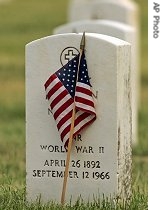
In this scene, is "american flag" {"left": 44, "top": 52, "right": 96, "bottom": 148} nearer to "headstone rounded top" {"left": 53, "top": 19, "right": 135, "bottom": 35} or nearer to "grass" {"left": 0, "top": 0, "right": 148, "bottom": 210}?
"grass" {"left": 0, "top": 0, "right": 148, "bottom": 210}

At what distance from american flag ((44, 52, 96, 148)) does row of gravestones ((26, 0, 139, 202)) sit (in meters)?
0.05

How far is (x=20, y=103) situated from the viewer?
2041 centimetres

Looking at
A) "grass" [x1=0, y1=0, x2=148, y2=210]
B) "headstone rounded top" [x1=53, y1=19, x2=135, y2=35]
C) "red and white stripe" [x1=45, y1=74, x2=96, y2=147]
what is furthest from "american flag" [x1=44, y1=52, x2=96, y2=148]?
"headstone rounded top" [x1=53, y1=19, x2=135, y2=35]

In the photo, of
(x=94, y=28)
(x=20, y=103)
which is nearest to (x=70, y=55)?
(x=94, y=28)

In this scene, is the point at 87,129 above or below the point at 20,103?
below

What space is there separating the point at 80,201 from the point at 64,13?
35.9 meters

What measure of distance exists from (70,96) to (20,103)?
1181cm

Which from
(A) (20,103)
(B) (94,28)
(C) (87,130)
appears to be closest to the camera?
(C) (87,130)

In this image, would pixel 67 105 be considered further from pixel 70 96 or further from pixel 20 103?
pixel 20 103

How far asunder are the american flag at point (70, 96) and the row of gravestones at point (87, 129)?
5cm

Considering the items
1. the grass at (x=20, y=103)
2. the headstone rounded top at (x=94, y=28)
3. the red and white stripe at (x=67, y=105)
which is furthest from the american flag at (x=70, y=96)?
the headstone rounded top at (x=94, y=28)
